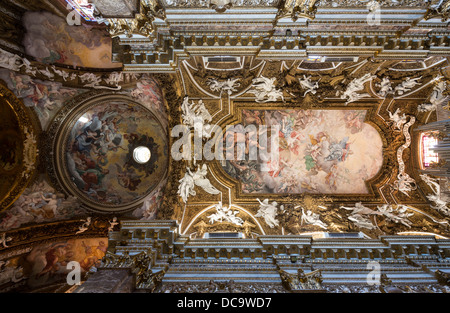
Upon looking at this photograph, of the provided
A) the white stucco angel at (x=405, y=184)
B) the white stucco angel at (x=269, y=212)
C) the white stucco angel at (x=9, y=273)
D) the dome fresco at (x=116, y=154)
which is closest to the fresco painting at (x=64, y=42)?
the dome fresco at (x=116, y=154)

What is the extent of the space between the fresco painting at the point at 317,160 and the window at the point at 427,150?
5.58 ft

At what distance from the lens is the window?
10297 millimetres

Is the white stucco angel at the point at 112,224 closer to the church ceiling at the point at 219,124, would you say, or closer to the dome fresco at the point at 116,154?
the church ceiling at the point at 219,124

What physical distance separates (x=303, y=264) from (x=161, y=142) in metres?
8.04

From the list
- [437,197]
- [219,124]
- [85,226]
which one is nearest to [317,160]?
[219,124]

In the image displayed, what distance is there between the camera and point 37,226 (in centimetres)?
995

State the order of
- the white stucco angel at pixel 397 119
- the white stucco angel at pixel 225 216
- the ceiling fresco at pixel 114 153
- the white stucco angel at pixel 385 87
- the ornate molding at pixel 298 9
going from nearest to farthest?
1. the ornate molding at pixel 298 9
2. the white stucco angel at pixel 385 87
3. the white stucco angel at pixel 225 216
4. the white stucco angel at pixel 397 119
5. the ceiling fresco at pixel 114 153

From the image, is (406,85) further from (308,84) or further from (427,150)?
(308,84)

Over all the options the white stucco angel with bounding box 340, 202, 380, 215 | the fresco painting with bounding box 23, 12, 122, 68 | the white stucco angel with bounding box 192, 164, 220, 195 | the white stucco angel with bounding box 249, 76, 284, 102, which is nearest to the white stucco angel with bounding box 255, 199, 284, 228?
the white stucco angel with bounding box 192, 164, 220, 195

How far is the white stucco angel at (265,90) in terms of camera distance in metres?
9.60

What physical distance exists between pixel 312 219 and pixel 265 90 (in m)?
6.04

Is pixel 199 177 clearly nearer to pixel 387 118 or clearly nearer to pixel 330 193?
pixel 330 193

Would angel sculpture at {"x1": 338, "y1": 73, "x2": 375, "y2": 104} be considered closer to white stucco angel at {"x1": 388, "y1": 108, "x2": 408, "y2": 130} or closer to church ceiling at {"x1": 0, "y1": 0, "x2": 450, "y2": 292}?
church ceiling at {"x1": 0, "y1": 0, "x2": 450, "y2": 292}
